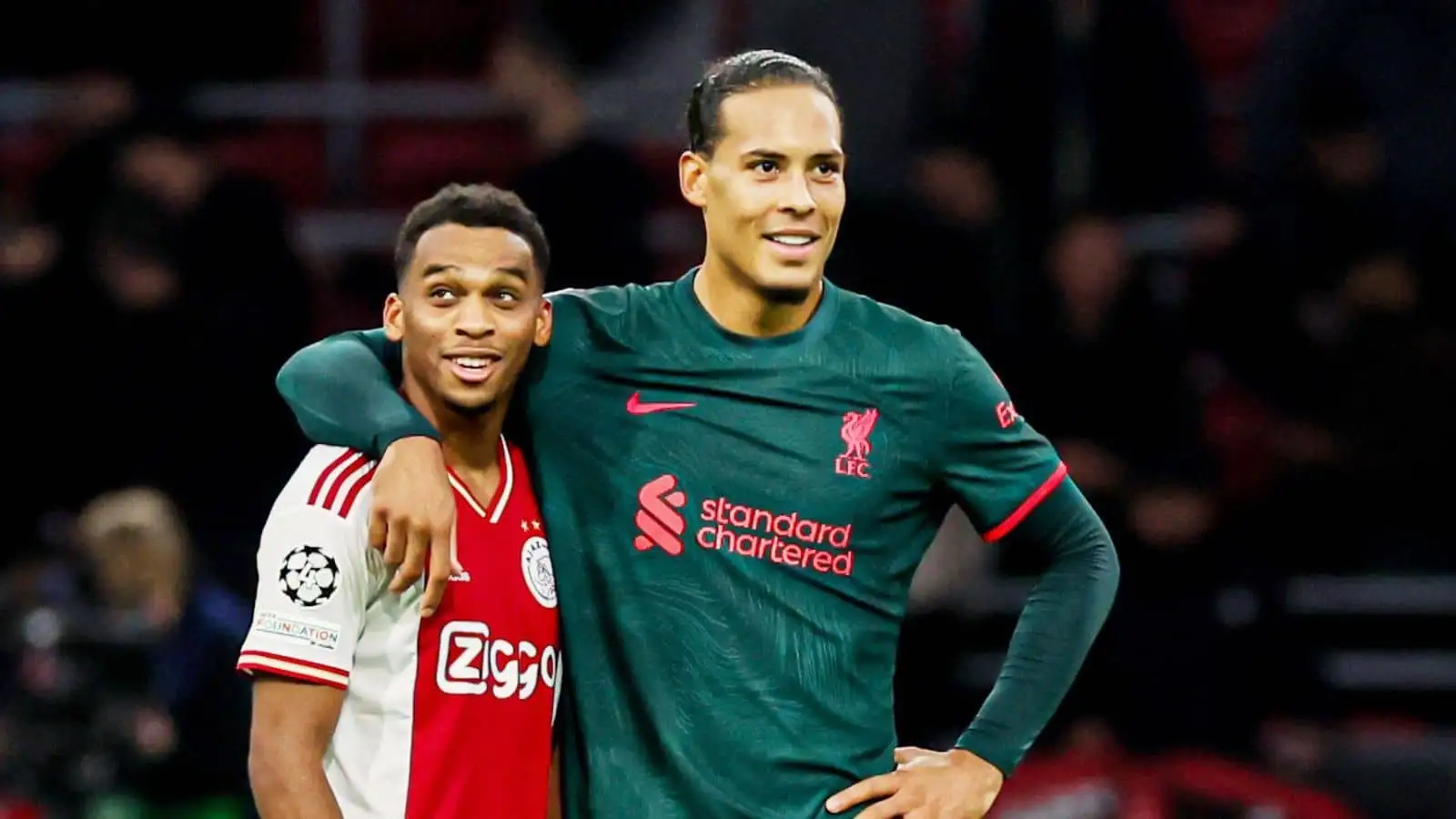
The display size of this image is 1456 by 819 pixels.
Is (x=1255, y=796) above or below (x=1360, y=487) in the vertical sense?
below

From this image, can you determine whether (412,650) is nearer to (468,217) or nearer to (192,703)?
(468,217)

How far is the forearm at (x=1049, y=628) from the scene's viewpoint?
4.06 m

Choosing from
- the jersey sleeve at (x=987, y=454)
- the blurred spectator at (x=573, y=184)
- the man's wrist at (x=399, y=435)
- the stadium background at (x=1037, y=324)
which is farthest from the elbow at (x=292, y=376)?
the blurred spectator at (x=573, y=184)

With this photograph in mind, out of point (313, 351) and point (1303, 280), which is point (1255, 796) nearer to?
point (1303, 280)

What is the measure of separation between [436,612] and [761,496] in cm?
57

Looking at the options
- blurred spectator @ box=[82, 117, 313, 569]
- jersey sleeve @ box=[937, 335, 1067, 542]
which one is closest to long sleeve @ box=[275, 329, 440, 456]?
jersey sleeve @ box=[937, 335, 1067, 542]

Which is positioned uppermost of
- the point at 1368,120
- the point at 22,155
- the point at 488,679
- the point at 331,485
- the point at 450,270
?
the point at 22,155

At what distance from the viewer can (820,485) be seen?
13.1 feet

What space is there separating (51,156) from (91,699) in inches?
93.7


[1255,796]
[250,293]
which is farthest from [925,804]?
[250,293]

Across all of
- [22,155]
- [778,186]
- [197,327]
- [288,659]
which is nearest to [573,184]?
[197,327]

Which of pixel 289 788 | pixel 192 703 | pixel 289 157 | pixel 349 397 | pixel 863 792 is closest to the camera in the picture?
pixel 289 788

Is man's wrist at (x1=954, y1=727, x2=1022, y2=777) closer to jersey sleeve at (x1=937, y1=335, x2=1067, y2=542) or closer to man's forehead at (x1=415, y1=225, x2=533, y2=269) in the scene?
jersey sleeve at (x1=937, y1=335, x2=1067, y2=542)

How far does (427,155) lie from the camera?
9.57m
